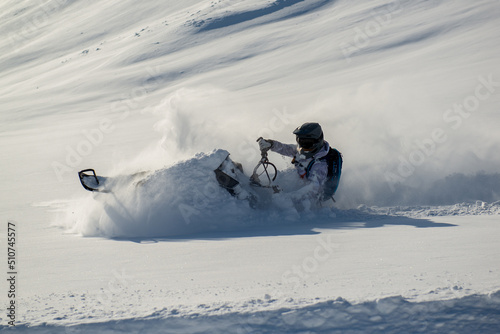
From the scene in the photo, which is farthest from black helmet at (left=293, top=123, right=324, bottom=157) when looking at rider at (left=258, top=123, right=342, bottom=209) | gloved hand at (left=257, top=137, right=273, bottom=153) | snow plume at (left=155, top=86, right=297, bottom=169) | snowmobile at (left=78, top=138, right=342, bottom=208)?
snow plume at (left=155, top=86, right=297, bottom=169)

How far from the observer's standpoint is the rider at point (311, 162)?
581 centimetres

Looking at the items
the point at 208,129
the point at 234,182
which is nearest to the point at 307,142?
the point at 234,182

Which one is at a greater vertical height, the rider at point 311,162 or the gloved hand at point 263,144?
the gloved hand at point 263,144

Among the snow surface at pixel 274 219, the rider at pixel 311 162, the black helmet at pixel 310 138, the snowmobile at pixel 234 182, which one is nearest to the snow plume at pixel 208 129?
the snow surface at pixel 274 219

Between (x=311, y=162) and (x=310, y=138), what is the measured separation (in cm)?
29

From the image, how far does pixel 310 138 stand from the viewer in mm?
5926

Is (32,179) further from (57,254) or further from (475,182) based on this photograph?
(475,182)

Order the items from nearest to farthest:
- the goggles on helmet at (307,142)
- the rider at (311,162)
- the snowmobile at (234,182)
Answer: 1. the snowmobile at (234,182)
2. the rider at (311,162)
3. the goggles on helmet at (307,142)

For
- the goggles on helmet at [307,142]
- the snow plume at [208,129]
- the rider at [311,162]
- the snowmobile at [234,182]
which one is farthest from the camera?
the snow plume at [208,129]

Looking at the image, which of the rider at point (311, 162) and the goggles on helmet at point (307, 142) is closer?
the rider at point (311, 162)

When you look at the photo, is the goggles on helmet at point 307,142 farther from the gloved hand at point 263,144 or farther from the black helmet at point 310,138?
the gloved hand at point 263,144

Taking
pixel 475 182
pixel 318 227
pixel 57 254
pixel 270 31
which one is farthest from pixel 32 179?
pixel 270 31

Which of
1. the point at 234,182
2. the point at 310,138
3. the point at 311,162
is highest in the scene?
the point at 310,138

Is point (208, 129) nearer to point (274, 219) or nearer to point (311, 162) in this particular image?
point (311, 162)
